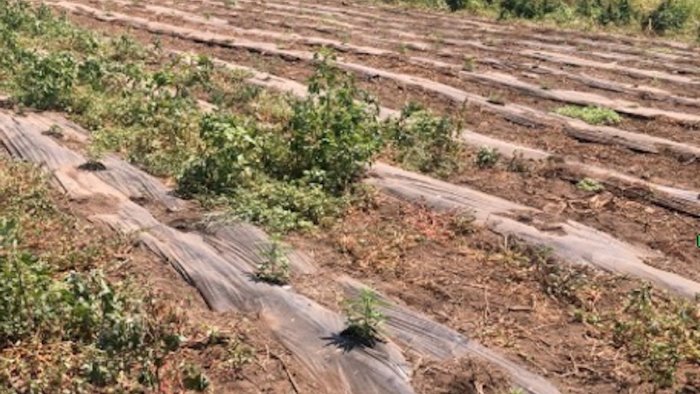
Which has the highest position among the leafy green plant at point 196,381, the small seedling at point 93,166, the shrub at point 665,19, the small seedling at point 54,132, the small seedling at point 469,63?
the shrub at point 665,19

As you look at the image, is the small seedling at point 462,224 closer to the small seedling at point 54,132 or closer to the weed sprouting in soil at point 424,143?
the weed sprouting in soil at point 424,143

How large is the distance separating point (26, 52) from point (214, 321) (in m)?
6.72

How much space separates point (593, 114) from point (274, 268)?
5810 mm

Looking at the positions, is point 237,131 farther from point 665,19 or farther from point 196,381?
point 665,19

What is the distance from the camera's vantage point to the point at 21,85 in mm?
9195

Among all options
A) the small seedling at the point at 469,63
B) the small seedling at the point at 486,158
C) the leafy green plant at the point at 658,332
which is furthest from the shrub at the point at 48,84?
the leafy green plant at the point at 658,332

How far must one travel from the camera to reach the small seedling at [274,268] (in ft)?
17.0

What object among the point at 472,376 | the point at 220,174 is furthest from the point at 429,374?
the point at 220,174

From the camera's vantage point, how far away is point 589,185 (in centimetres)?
729

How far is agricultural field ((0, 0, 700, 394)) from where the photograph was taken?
14.1 feet

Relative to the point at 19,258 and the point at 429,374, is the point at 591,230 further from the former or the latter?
the point at 19,258

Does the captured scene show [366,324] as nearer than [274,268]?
Yes

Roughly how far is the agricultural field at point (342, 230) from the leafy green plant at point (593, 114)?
4 centimetres

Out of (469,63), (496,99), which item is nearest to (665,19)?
(469,63)
